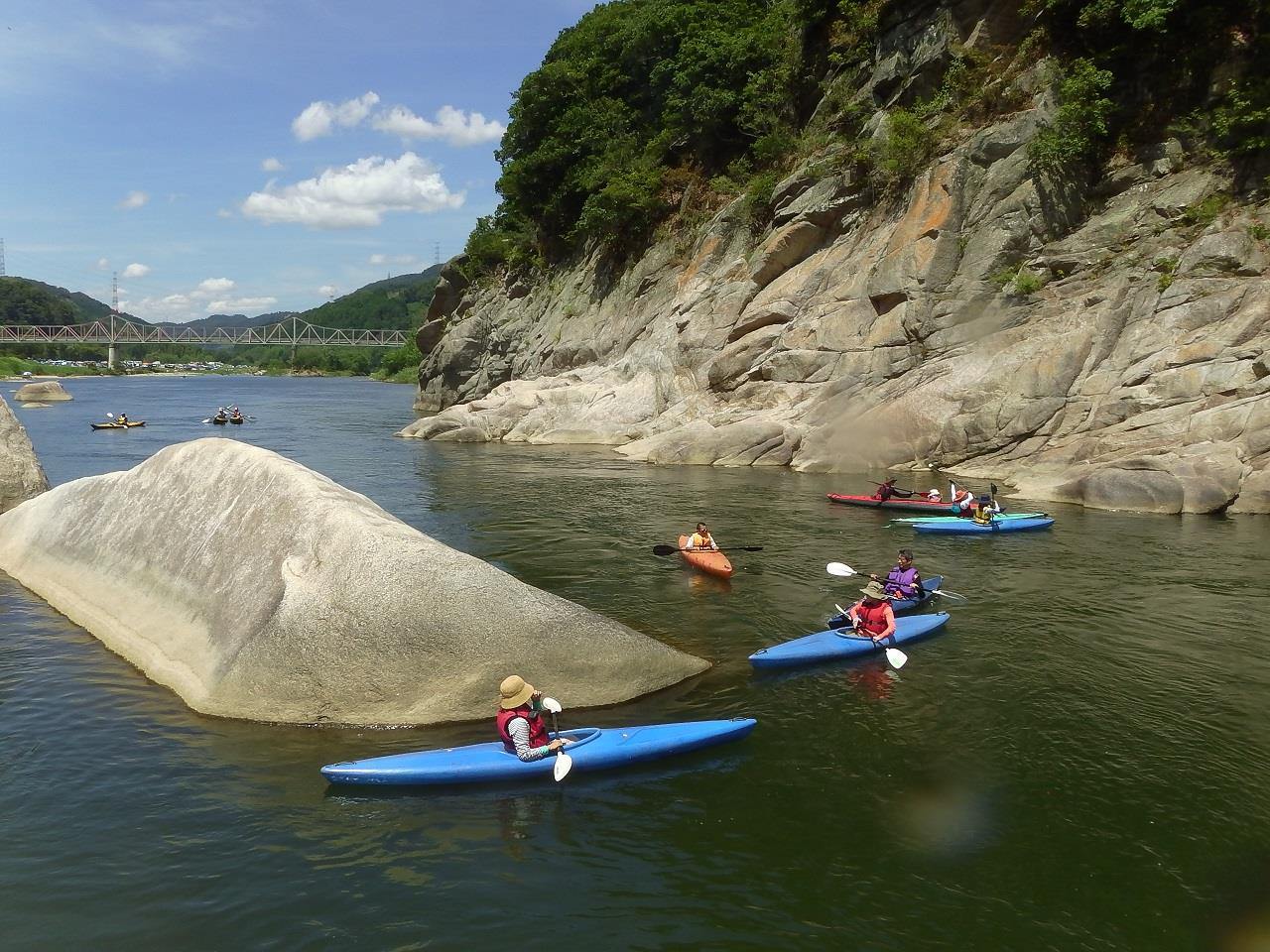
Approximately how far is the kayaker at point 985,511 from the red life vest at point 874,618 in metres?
9.92

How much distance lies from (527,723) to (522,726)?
2.6 inches

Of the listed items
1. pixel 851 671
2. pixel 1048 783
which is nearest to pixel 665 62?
pixel 851 671

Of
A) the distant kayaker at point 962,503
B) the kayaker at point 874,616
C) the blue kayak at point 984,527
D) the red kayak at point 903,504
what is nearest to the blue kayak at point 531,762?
the kayaker at point 874,616

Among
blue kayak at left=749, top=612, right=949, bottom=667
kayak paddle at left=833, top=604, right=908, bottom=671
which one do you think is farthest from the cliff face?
kayak paddle at left=833, top=604, right=908, bottom=671

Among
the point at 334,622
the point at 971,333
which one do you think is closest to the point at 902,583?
the point at 334,622

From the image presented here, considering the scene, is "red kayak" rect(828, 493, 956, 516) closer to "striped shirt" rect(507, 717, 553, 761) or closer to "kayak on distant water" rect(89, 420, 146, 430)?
"striped shirt" rect(507, 717, 553, 761)

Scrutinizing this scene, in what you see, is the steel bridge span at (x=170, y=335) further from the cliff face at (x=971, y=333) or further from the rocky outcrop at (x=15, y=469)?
the rocky outcrop at (x=15, y=469)

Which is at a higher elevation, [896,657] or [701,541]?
[701,541]

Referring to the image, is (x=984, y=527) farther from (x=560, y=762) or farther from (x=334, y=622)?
(x=334, y=622)

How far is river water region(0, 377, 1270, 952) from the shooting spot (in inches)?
289

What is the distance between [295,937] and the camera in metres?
7.12

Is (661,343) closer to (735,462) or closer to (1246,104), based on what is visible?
(735,462)

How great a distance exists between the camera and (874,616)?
13.9 meters

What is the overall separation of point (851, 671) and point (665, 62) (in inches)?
1734
